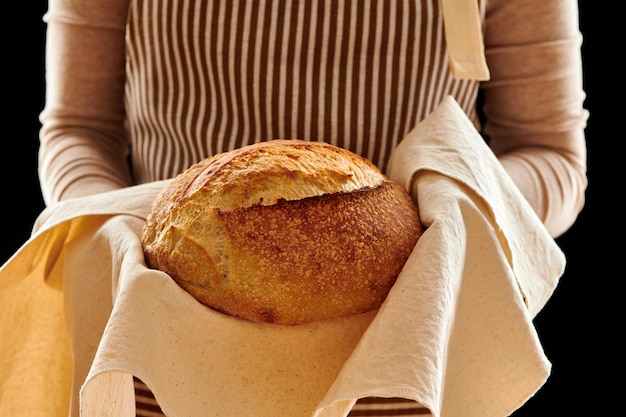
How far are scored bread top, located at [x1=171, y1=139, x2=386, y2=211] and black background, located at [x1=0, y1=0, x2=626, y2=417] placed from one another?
32.5 inches

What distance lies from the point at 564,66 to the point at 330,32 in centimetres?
33

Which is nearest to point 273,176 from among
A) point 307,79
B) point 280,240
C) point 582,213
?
point 280,240

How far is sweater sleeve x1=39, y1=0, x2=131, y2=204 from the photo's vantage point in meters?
1.09

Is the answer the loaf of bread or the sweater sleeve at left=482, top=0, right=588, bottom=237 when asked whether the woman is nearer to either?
the sweater sleeve at left=482, top=0, right=588, bottom=237

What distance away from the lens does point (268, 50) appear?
1064mm

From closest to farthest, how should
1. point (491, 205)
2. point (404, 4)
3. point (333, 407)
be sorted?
point (333, 407), point (491, 205), point (404, 4)

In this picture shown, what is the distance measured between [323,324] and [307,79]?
50 centimetres

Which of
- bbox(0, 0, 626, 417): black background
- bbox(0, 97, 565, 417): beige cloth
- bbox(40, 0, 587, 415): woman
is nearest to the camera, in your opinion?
bbox(0, 97, 565, 417): beige cloth

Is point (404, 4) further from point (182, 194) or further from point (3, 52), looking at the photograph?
point (3, 52)

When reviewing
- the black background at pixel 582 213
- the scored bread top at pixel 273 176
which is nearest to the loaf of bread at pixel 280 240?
the scored bread top at pixel 273 176

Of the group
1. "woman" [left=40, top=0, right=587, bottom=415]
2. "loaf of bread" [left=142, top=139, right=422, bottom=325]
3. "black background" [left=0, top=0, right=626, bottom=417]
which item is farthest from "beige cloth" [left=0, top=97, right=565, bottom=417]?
"black background" [left=0, top=0, right=626, bottom=417]

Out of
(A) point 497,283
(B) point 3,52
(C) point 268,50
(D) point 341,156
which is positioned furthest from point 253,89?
(B) point 3,52

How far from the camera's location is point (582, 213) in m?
1.53

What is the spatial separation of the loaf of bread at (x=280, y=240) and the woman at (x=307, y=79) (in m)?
0.39
